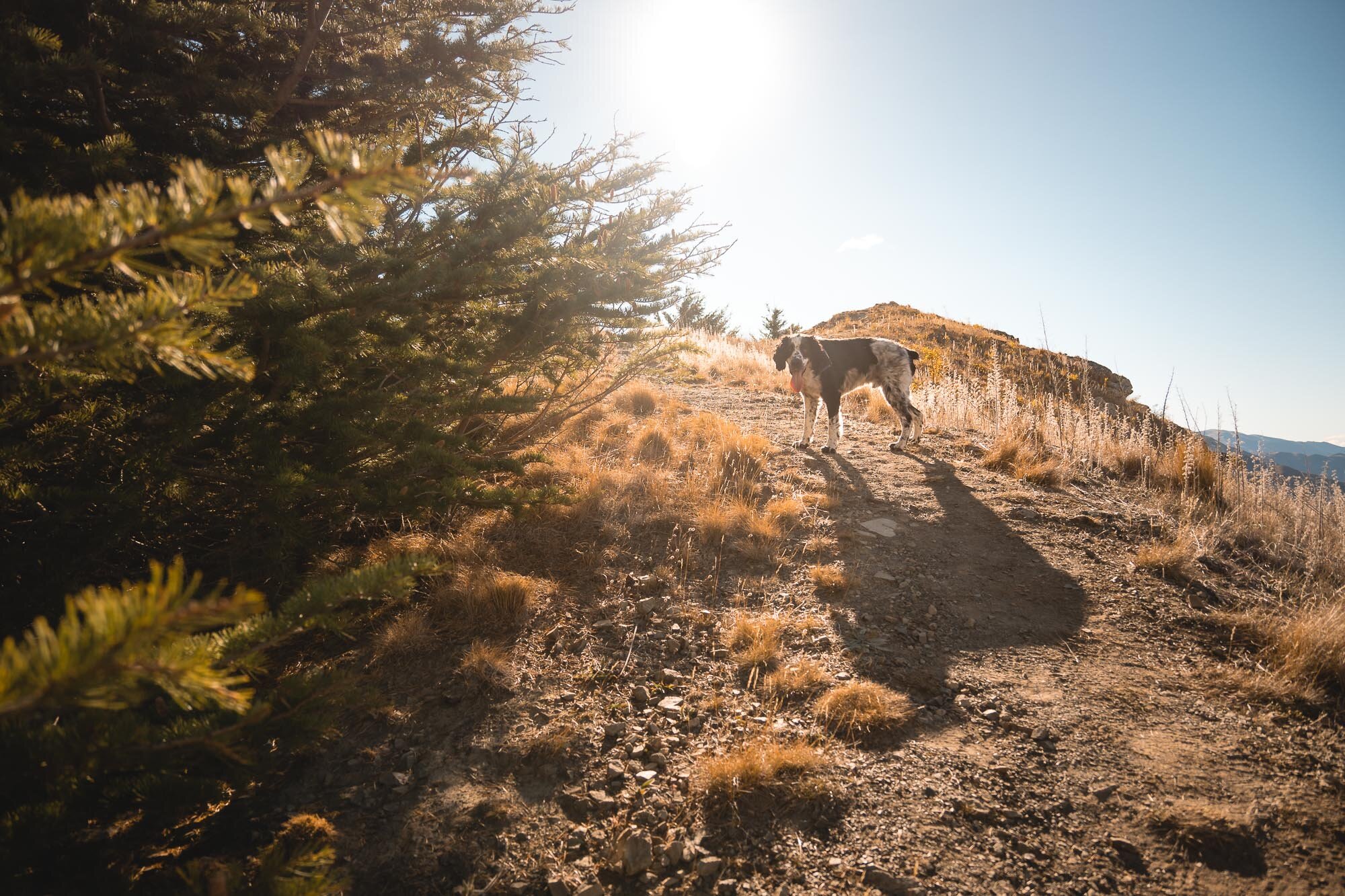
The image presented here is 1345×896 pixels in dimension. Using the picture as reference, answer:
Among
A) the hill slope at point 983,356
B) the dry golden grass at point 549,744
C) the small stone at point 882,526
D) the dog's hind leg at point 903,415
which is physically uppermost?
the hill slope at point 983,356

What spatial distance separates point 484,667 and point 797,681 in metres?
1.62

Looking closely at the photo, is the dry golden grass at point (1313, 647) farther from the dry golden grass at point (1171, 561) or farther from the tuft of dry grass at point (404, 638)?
the tuft of dry grass at point (404, 638)

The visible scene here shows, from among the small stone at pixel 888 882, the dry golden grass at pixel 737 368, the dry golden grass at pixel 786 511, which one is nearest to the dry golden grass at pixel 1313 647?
the small stone at pixel 888 882

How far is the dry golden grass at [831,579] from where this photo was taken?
142 inches

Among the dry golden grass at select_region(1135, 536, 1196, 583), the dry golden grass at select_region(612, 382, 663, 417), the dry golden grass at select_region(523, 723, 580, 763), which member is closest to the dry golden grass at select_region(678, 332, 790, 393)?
the dry golden grass at select_region(612, 382, 663, 417)

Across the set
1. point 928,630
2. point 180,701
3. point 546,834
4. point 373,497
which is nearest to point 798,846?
point 546,834

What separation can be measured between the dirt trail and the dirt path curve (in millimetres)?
10

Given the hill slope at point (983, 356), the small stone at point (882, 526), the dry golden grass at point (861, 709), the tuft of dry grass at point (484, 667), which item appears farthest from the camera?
the hill slope at point (983, 356)

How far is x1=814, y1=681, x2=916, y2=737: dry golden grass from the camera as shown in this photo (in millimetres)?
2480

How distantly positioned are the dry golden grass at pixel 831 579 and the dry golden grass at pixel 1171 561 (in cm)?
230

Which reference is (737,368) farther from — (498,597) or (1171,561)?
(498,597)

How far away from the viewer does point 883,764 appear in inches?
90.5

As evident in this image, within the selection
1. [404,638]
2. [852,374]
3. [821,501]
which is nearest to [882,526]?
[821,501]

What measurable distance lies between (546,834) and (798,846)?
0.96 metres
